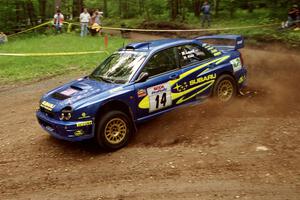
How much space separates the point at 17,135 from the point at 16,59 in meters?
9.02

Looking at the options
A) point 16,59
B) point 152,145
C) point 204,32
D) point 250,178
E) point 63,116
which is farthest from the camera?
point 204,32

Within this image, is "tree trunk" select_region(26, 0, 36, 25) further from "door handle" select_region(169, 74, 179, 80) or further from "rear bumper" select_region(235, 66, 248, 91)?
"door handle" select_region(169, 74, 179, 80)

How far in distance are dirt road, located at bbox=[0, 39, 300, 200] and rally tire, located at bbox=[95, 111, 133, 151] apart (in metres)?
0.18

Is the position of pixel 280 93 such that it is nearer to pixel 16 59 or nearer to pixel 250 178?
pixel 250 178

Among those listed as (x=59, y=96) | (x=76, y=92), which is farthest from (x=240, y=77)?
(x=59, y=96)

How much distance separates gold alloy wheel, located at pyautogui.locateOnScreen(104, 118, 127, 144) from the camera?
22.7 feet

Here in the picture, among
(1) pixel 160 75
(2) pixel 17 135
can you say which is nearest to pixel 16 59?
(2) pixel 17 135

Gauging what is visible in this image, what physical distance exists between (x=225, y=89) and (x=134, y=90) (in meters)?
2.69

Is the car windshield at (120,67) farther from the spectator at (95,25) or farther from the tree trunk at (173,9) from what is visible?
the tree trunk at (173,9)

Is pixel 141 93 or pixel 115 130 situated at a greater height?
pixel 141 93

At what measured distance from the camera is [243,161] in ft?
20.4

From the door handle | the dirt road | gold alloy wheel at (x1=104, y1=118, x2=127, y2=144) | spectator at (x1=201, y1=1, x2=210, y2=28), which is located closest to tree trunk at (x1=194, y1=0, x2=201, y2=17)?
spectator at (x1=201, y1=1, x2=210, y2=28)

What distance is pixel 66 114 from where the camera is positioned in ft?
21.8

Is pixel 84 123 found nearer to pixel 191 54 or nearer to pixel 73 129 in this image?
pixel 73 129
